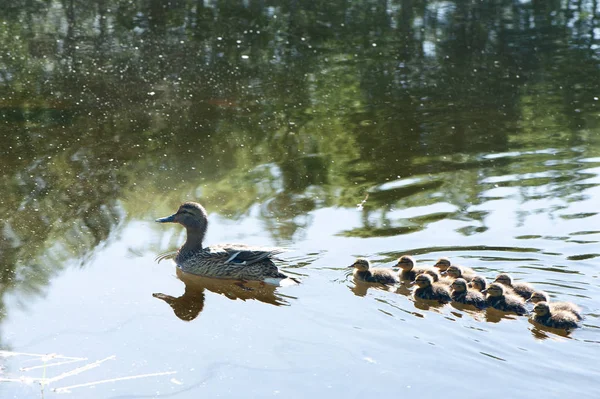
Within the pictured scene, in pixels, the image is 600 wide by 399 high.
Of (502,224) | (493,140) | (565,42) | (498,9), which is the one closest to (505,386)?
(502,224)

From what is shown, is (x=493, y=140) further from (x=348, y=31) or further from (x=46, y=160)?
(x=348, y=31)

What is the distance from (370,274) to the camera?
21.5ft

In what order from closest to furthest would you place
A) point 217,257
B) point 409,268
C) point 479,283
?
point 479,283 → point 409,268 → point 217,257

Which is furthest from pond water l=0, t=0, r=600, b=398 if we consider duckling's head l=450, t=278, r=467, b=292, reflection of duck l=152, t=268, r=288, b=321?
duckling's head l=450, t=278, r=467, b=292

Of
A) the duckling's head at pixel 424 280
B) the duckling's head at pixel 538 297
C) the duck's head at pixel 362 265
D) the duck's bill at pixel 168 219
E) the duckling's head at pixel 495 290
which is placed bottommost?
the duckling's head at pixel 538 297

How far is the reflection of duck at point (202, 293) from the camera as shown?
638 centimetres

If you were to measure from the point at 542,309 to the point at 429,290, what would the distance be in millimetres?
798

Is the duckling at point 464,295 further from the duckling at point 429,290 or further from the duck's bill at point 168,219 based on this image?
the duck's bill at point 168,219

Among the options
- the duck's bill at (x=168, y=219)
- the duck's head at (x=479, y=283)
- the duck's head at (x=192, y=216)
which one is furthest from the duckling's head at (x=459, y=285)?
the duck's bill at (x=168, y=219)

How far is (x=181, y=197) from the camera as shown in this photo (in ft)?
27.1

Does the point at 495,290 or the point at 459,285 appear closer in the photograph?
the point at 495,290

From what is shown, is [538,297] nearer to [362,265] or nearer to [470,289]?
[470,289]

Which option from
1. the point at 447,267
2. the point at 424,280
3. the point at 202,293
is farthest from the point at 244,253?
the point at 447,267

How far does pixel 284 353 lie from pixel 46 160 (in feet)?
14.5
